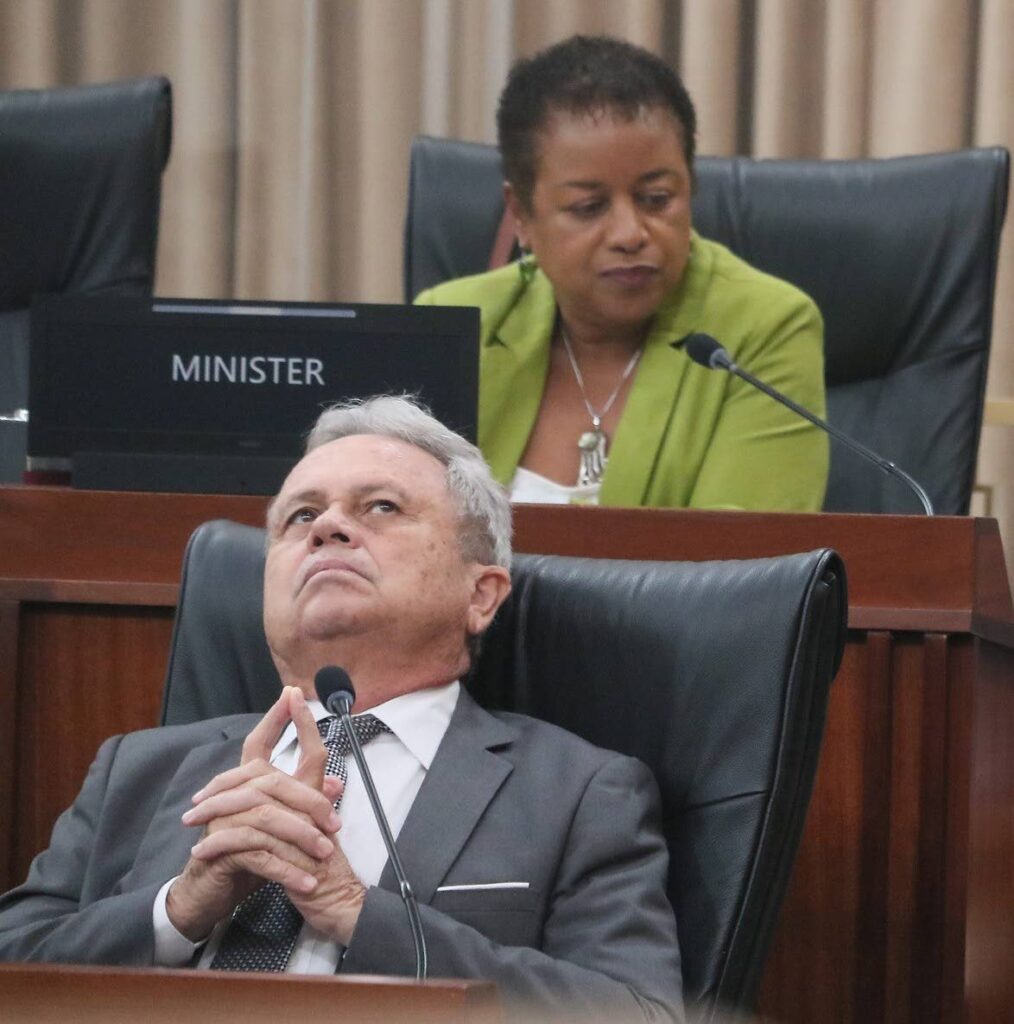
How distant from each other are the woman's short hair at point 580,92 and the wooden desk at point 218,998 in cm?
190

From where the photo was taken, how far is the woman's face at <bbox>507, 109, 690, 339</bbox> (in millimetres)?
2592

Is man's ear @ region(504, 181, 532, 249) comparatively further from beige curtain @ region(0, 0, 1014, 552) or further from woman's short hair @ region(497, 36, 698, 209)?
beige curtain @ region(0, 0, 1014, 552)

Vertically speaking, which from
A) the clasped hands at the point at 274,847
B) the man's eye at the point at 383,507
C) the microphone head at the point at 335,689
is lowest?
the clasped hands at the point at 274,847

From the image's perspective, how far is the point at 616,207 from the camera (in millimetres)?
2596

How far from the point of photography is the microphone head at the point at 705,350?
7.98 ft

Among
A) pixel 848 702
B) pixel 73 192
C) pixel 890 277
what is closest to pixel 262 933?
pixel 848 702

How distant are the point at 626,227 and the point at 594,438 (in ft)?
0.97

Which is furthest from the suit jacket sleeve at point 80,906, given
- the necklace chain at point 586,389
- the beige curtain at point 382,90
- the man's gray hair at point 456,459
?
the beige curtain at point 382,90

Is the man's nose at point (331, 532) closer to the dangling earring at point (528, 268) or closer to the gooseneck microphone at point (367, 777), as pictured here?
the gooseneck microphone at point (367, 777)

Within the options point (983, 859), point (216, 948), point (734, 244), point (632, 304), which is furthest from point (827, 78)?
point (216, 948)

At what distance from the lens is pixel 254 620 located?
185 centimetres

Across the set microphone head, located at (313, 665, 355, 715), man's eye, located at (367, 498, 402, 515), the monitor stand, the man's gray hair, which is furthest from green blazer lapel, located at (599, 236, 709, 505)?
microphone head, located at (313, 665, 355, 715)

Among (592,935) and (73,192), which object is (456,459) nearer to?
(592,935)

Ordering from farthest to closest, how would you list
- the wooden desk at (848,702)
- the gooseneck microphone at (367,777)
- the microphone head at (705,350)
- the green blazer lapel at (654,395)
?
1. the green blazer lapel at (654,395)
2. the microphone head at (705,350)
3. the wooden desk at (848,702)
4. the gooseneck microphone at (367,777)
